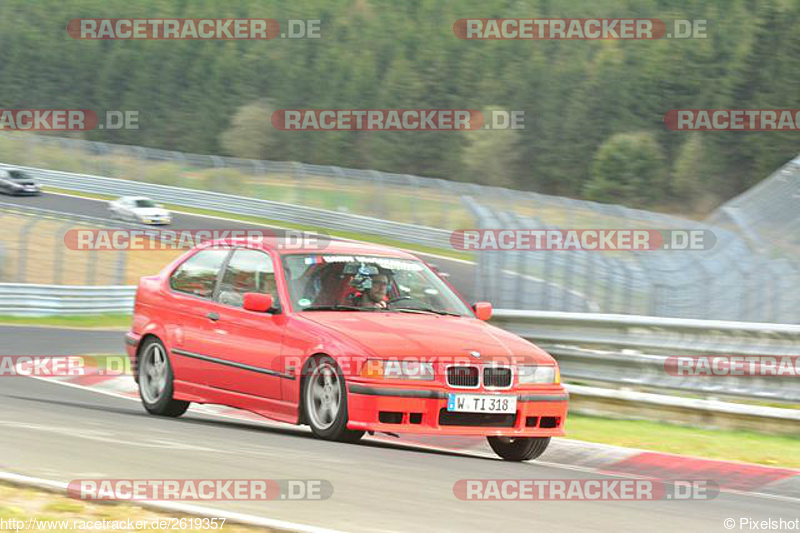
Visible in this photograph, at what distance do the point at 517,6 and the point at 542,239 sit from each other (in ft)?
258

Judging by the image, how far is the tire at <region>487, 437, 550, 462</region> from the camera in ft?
30.7

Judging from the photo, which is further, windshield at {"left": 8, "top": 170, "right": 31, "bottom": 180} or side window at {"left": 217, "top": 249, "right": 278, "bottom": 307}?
windshield at {"left": 8, "top": 170, "right": 31, "bottom": 180}

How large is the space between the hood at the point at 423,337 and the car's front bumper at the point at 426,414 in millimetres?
237

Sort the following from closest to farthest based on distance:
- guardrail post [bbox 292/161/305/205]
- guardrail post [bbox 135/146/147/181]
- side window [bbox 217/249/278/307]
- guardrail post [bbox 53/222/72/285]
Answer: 1. side window [bbox 217/249/278/307]
2. guardrail post [bbox 53/222/72/285]
3. guardrail post [bbox 292/161/305/205]
4. guardrail post [bbox 135/146/147/181]

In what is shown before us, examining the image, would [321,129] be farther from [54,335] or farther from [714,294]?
[714,294]

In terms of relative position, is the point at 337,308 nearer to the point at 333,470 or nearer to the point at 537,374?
the point at 537,374

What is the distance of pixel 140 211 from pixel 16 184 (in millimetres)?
7807

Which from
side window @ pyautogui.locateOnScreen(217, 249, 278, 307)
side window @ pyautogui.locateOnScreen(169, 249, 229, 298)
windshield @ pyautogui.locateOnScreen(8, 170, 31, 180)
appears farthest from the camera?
windshield @ pyautogui.locateOnScreen(8, 170, 31, 180)

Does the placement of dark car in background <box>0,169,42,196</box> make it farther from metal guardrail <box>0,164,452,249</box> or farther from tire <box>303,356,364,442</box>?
tire <box>303,356,364,442</box>

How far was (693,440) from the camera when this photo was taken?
10.8 meters

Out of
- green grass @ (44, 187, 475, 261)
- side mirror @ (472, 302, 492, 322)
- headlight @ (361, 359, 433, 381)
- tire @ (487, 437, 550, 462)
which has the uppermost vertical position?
green grass @ (44, 187, 475, 261)

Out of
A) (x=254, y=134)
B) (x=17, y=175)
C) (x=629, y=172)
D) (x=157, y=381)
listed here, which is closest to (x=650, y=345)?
(x=157, y=381)

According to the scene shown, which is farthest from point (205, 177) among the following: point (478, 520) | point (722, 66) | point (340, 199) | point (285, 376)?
point (478, 520)

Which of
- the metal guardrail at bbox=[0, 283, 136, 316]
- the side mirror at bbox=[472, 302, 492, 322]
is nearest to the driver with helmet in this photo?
the side mirror at bbox=[472, 302, 492, 322]
